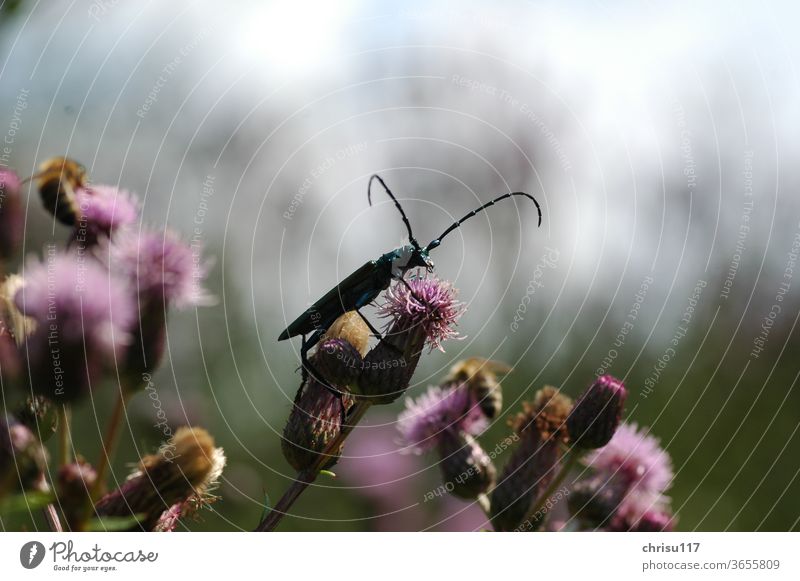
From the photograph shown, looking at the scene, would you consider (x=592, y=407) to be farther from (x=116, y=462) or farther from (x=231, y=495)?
(x=116, y=462)

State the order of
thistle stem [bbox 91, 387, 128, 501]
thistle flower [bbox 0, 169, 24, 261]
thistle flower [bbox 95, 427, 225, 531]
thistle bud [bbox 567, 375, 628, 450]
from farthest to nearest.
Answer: thistle bud [bbox 567, 375, 628, 450] < thistle flower [bbox 0, 169, 24, 261] < thistle flower [bbox 95, 427, 225, 531] < thistle stem [bbox 91, 387, 128, 501]

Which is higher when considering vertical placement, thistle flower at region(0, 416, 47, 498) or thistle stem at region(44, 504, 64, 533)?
thistle flower at region(0, 416, 47, 498)

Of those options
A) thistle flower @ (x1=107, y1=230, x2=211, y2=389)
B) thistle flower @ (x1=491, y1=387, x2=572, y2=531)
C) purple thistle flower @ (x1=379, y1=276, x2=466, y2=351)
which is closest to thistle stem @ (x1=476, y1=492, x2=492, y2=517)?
thistle flower @ (x1=491, y1=387, x2=572, y2=531)

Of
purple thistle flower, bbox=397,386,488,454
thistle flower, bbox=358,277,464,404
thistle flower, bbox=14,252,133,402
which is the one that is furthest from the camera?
purple thistle flower, bbox=397,386,488,454

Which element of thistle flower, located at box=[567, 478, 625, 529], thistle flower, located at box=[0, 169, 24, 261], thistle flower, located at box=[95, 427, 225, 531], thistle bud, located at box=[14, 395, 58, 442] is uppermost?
thistle flower, located at box=[0, 169, 24, 261]

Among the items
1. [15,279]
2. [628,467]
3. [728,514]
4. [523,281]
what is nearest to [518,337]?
[523,281]

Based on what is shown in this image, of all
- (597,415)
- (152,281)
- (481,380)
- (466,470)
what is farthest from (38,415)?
(597,415)

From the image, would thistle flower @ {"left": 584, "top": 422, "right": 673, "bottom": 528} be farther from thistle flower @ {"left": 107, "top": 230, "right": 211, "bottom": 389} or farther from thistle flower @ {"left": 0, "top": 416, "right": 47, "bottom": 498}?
thistle flower @ {"left": 0, "top": 416, "right": 47, "bottom": 498}
